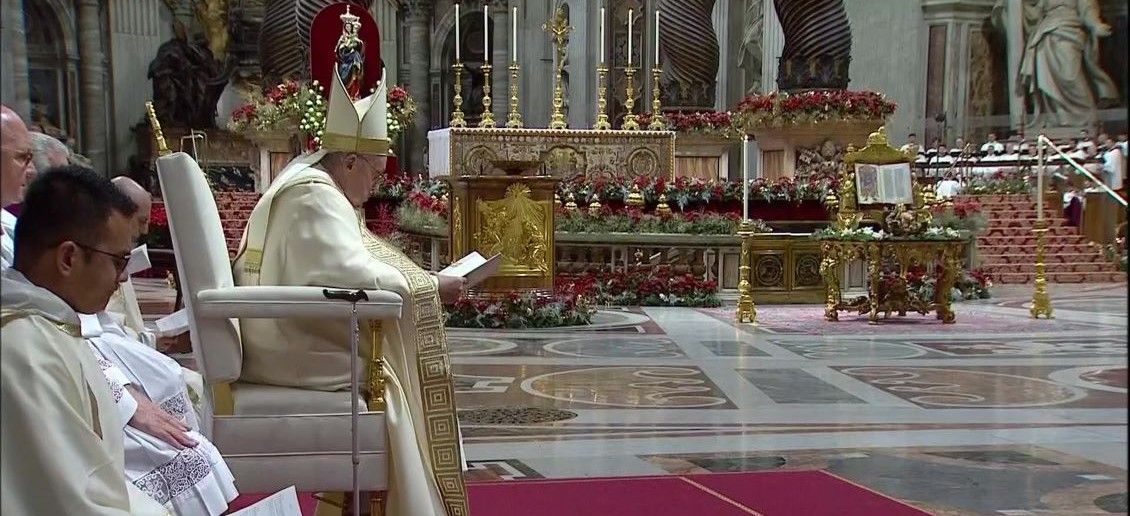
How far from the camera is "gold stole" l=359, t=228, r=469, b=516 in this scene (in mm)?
3266

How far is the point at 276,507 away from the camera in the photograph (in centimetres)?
262

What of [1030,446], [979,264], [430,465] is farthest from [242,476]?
[979,264]

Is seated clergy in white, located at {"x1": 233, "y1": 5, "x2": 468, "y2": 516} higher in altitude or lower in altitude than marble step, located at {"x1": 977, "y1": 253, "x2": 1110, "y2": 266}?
higher

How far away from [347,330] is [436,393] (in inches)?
12.9

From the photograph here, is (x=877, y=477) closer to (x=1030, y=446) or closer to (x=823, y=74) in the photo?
(x=1030, y=446)

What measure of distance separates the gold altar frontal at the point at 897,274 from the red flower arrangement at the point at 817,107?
3.89m

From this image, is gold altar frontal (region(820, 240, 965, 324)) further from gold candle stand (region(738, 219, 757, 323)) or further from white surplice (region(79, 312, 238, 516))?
white surplice (region(79, 312, 238, 516))

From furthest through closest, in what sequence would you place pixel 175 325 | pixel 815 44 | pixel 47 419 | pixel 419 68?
pixel 419 68, pixel 815 44, pixel 175 325, pixel 47 419

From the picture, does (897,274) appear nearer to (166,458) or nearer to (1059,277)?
(1059,277)

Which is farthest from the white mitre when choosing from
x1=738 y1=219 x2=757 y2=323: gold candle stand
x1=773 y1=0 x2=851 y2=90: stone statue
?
x1=773 y1=0 x2=851 y2=90: stone statue

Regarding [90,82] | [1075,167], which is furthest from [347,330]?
[90,82]

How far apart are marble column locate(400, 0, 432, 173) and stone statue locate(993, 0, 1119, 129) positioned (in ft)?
47.9

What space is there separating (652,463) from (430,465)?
1.69 meters

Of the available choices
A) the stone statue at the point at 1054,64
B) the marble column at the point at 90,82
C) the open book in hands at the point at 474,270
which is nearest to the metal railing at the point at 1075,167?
the open book in hands at the point at 474,270
